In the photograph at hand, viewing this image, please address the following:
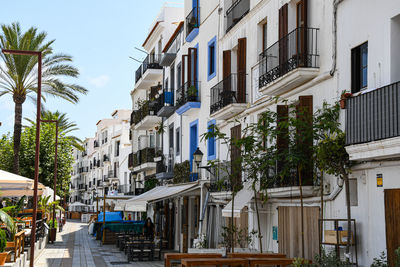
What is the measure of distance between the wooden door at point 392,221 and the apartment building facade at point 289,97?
0.9 inches

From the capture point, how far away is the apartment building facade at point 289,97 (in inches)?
461

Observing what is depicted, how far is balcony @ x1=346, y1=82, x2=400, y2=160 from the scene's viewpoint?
34.2ft

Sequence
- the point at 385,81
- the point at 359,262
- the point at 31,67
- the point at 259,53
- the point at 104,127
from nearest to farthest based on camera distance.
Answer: the point at 385,81 → the point at 359,262 → the point at 259,53 → the point at 31,67 → the point at 104,127

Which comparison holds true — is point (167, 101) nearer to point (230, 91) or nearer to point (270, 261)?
point (230, 91)

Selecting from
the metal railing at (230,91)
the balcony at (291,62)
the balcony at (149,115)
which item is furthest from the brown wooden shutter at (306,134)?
the balcony at (149,115)

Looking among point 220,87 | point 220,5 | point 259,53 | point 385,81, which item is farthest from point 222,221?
point 385,81

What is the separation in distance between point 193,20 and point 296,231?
14150 mm

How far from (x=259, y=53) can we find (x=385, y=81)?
815 centimetres

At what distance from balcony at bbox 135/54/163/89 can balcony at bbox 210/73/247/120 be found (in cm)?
1431

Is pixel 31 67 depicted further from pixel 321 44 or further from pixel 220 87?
pixel 321 44

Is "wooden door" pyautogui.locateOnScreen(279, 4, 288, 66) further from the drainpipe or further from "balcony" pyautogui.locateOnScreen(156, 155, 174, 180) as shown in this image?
"balcony" pyautogui.locateOnScreen(156, 155, 174, 180)

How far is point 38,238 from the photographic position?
27.5 m

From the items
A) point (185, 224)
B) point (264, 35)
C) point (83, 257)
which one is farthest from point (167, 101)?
point (264, 35)

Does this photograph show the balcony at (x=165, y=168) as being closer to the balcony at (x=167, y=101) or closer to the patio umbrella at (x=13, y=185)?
the balcony at (x=167, y=101)
